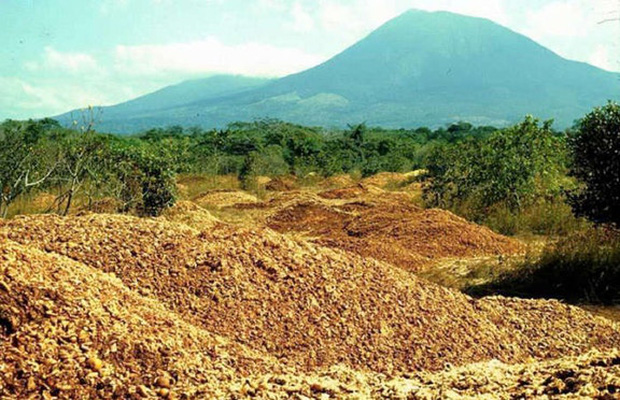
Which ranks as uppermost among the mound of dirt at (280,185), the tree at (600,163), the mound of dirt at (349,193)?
the tree at (600,163)

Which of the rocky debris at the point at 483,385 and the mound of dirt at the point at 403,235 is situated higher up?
the rocky debris at the point at 483,385

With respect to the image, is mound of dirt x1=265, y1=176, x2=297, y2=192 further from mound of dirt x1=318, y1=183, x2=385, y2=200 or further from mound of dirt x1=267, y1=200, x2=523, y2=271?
mound of dirt x1=267, y1=200, x2=523, y2=271

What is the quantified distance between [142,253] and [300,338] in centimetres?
159

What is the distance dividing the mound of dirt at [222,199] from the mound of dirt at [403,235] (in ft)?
13.2

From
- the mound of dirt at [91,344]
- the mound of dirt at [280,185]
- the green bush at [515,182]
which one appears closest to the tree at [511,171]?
the green bush at [515,182]

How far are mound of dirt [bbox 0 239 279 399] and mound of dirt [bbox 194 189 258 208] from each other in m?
14.1

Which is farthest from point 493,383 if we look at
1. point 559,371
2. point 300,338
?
point 300,338

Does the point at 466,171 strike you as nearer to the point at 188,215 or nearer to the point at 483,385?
the point at 188,215

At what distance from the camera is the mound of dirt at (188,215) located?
11945 mm

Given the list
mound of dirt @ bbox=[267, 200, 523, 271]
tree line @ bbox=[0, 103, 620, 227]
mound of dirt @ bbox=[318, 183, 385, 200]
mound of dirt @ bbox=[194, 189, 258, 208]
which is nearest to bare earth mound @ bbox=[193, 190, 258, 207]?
mound of dirt @ bbox=[194, 189, 258, 208]

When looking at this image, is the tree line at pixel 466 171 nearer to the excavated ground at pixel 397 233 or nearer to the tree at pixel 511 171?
the tree at pixel 511 171

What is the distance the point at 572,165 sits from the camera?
8.12 m

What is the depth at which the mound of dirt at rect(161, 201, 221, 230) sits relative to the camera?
11.9 m

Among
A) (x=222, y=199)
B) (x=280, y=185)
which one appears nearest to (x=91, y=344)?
(x=222, y=199)
